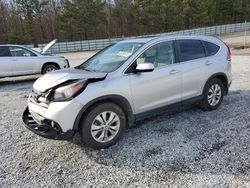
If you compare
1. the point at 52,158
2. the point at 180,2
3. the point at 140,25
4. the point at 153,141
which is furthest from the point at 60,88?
the point at 180,2

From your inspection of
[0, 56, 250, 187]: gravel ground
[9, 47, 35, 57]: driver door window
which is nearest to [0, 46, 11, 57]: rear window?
[9, 47, 35, 57]: driver door window

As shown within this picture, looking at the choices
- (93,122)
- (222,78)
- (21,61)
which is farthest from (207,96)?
(21,61)

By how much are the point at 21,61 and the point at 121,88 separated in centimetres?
676

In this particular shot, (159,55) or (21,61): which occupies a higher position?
(159,55)

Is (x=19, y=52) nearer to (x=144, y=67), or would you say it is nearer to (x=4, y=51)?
(x=4, y=51)

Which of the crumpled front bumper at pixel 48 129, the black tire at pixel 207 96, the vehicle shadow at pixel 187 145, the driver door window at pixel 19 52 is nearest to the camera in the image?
the vehicle shadow at pixel 187 145

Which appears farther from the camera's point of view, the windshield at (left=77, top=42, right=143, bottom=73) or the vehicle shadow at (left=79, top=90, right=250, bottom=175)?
the windshield at (left=77, top=42, right=143, bottom=73)

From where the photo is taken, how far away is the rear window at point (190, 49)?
4336 millimetres

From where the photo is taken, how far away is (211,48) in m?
4.83

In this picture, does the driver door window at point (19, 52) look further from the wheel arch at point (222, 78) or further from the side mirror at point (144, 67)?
the wheel arch at point (222, 78)

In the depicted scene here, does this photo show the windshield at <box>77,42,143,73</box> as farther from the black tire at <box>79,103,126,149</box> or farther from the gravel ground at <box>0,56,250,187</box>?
the gravel ground at <box>0,56,250,187</box>

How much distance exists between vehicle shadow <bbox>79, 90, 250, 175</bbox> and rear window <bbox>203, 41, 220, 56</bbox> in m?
1.20

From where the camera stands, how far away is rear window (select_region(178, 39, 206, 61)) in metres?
4.34

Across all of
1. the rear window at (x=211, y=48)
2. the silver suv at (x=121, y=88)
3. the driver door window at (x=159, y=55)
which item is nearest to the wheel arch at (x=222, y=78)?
the silver suv at (x=121, y=88)
